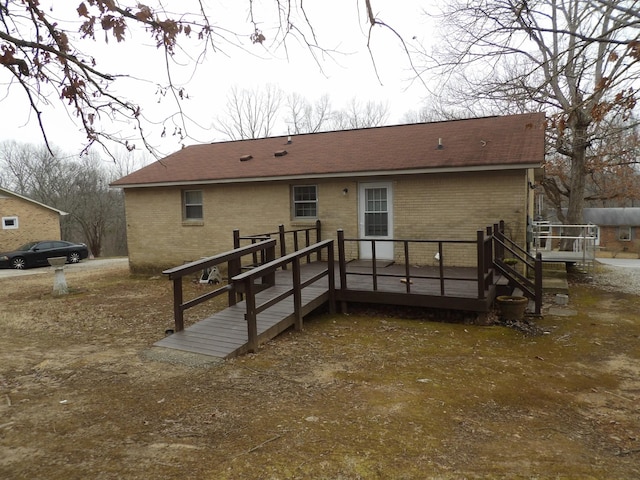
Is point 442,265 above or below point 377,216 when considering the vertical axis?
below

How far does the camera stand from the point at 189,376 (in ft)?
15.8

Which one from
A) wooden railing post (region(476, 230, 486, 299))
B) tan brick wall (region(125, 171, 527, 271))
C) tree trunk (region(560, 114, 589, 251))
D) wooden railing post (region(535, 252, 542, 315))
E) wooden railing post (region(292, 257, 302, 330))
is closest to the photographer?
wooden railing post (region(292, 257, 302, 330))

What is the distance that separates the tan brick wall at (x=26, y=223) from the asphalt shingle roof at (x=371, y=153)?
14.9 meters

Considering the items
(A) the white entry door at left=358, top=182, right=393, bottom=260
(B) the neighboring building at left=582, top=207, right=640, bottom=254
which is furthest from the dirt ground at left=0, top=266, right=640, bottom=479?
(B) the neighboring building at left=582, top=207, right=640, bottom=254

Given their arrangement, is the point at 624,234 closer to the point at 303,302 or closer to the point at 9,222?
the point at 303,302

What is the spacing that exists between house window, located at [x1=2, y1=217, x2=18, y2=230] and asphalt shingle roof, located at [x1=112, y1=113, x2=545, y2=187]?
14.9 metres

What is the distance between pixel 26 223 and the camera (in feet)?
83.1

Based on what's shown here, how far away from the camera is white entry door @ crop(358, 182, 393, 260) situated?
1111cm

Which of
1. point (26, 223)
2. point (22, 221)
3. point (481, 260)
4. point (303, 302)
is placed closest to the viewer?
point (481, 260)

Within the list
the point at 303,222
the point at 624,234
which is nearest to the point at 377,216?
the point at 303,222

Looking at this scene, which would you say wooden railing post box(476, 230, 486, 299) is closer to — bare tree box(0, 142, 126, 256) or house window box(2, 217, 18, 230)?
house window box(2, 217, 18, 230)

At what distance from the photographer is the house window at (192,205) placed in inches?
533

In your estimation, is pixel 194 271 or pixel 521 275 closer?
pixel 194 271

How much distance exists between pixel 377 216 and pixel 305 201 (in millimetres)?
2085
